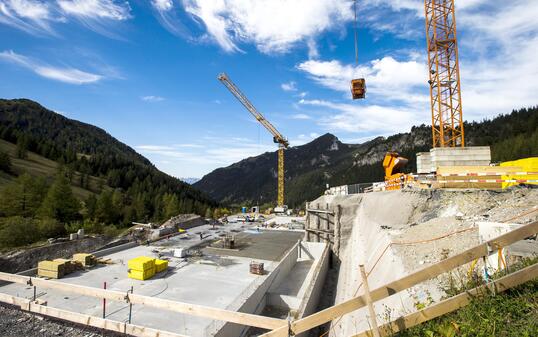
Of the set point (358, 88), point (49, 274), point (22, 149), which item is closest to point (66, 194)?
point (49, 274)

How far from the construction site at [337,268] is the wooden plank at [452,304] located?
2cm

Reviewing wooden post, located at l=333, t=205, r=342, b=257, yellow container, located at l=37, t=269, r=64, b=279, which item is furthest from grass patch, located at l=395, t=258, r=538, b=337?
wooden post, located at l=333, t=205, r=342, b=257

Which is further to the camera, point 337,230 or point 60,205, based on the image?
point 60,205

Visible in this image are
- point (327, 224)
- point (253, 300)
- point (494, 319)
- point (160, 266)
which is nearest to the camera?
point (494, 319)

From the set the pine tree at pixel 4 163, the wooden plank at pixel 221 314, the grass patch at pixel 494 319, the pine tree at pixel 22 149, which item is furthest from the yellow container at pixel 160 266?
the pine tree at pixel 22 149

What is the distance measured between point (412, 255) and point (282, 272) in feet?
43.6

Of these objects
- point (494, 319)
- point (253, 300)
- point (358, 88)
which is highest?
point (358, 88)

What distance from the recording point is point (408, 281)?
16.4ft

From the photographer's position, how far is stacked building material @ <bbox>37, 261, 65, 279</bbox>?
58.1ft

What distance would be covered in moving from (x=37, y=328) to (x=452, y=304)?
14581mm

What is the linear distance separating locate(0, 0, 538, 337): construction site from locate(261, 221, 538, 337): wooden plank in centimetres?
2

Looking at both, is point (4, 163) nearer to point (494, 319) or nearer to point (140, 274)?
point (140, 274)

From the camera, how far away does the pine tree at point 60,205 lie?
55688 millimetres

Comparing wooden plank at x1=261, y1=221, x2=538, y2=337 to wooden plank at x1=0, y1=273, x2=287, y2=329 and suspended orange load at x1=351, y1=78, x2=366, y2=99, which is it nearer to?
wooden plank at x1=0, y1=273, x2=287, y2=329
